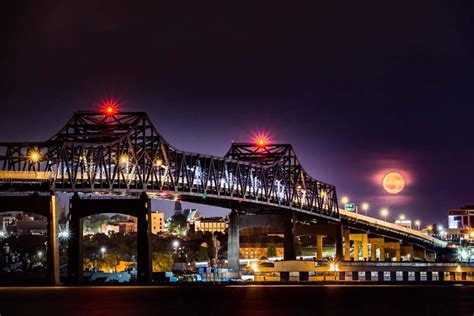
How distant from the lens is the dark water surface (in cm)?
7400

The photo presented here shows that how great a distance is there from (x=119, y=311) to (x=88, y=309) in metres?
4.34

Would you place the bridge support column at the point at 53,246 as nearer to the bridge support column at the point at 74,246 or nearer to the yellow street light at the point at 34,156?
the bridge support column at the point at 74,246

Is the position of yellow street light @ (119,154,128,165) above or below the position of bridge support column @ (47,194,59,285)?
above

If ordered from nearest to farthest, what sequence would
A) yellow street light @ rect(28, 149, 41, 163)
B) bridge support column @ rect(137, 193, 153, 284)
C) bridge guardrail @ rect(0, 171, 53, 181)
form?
bridge support column @ rect(137, 193, 153, 284) → bridge guardrail @ rect(0, 171, 53, 181) → yellow street light @ rect(28, 149, 41, 163)

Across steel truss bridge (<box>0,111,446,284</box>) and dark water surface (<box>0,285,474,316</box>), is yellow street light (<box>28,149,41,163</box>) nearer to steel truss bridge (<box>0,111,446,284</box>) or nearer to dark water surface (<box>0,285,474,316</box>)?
steel truss bridge (<box>0,111,446,284</box>)

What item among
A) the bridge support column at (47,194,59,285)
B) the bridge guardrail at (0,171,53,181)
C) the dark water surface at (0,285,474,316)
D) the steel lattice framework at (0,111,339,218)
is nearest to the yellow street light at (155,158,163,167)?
the steel lattice framework at (0,111,339,218)

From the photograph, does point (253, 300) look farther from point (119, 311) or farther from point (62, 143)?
point (62, 143)

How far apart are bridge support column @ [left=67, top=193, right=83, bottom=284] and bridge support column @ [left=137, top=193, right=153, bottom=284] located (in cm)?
942

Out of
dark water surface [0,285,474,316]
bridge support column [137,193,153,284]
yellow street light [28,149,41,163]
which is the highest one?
yellow street light [28,149,41,163]

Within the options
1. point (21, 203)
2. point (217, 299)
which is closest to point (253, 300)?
point (217, 299)

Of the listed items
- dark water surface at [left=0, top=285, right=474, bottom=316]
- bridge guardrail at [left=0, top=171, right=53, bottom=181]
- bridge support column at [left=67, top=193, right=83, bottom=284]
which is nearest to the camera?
dark water surface at [left=0, top=285, right=474, bottom=316]

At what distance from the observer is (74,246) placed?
148 metres

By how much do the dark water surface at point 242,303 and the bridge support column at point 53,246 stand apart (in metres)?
29.0

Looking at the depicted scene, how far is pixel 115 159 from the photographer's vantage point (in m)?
168
